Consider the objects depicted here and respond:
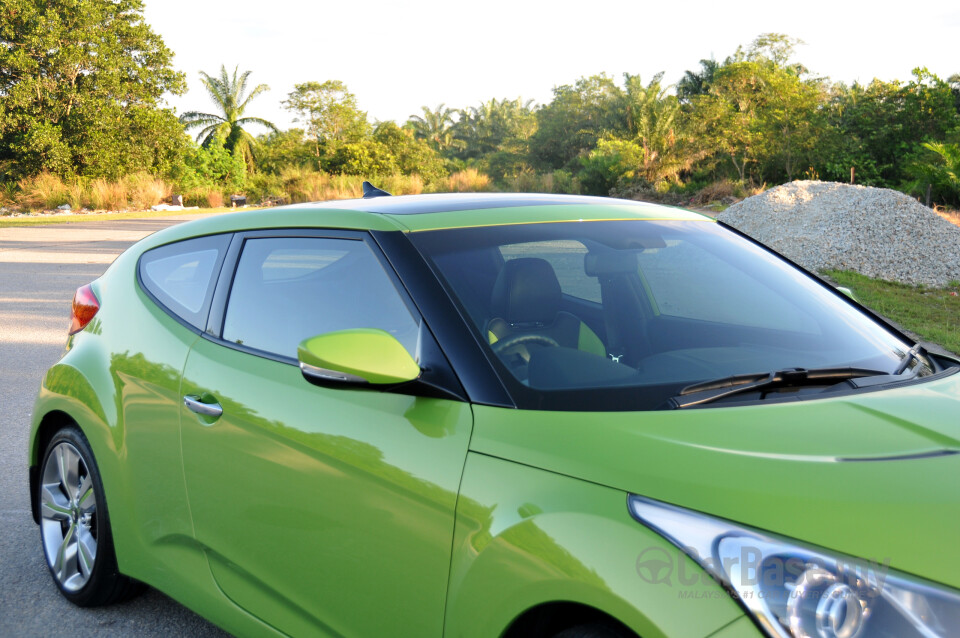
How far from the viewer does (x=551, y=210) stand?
2787 millimetres

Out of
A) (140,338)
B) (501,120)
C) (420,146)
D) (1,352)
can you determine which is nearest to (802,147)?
(420,146)

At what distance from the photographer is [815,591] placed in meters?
1.39

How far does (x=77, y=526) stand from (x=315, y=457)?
5.33ft

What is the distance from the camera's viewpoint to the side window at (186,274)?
2918 mm

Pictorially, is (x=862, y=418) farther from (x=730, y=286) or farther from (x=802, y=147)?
(x=802, y=147)

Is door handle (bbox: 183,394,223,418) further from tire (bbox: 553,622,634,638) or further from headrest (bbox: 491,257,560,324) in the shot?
tire (bbox: 553,622,634,638)

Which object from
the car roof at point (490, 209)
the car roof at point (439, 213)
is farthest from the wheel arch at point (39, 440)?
the car roof at point (490, 209)

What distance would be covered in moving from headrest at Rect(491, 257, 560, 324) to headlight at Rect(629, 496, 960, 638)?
1052mm

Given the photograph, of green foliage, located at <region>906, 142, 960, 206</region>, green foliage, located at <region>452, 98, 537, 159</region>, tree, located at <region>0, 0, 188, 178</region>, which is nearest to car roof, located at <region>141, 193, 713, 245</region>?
green foliage, located at <region>906, 142, 960, 206</region>

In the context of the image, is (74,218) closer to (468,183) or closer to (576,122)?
(468,183)

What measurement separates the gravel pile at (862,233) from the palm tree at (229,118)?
4964cm

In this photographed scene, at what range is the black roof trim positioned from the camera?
8.79 ft

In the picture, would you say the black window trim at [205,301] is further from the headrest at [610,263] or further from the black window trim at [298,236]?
the headrest at [610,263]

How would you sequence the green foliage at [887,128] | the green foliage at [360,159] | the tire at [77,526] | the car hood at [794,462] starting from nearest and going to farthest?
1. the car hood at [794,462]
2. the tire at [77,526]
3. the green foliage at [887,128]
4. the green foliage at [360,159]
